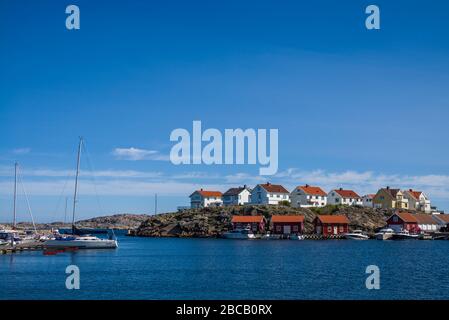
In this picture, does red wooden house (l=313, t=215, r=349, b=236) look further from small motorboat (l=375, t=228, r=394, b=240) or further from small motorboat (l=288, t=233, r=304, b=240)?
small motorboat (l=375, t=228, r=394, b=240)

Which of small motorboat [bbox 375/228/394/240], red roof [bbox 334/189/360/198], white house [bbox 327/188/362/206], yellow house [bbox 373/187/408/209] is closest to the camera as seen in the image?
small motorboat [bbox 375/228/394/240]

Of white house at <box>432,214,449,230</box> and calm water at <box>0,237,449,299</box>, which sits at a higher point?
white house at <box>432,214,449,230</box>

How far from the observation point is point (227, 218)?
151 meters

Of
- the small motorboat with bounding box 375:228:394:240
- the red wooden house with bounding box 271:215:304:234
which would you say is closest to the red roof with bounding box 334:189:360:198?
the small motorboat with bounding box 375:228:394:240

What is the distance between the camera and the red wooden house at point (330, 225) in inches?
5502

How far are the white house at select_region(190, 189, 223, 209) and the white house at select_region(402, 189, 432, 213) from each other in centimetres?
6068

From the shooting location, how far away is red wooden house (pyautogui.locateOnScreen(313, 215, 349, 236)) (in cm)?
13975

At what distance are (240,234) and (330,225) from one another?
78.3 ft

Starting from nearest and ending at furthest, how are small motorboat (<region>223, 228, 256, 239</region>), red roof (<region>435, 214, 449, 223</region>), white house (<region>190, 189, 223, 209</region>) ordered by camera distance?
1. small motorboat (<region>223, 228, 256, 239</region>)
2. red roof (<region>435, 214, 449, 223</region>)
3. white house (<region>190, 189, 223, 209</region>)

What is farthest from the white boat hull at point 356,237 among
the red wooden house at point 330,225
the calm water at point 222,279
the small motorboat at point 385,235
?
the calm water at point 222,279

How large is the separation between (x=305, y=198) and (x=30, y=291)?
128 m

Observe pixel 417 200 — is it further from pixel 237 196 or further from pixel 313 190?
pixel 237 196

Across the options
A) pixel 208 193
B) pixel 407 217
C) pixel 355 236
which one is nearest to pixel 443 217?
pixel 407 217
